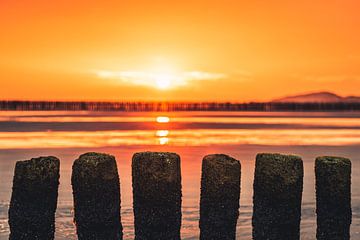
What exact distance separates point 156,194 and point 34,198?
1.39m

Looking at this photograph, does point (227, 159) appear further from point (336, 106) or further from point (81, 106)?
point (336, 106)

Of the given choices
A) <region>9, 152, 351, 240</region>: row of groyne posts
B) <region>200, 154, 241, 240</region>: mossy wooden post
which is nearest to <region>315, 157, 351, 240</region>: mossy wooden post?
<region>9, 152, 351, 240</region>: row of groyne posts

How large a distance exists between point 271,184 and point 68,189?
21.1 feet

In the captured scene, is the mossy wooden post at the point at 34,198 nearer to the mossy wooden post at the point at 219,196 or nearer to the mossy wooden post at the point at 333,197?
the mossy wooden post at the point at 219,196

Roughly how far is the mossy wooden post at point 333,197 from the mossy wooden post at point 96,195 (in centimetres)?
239

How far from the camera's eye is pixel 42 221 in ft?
27.8

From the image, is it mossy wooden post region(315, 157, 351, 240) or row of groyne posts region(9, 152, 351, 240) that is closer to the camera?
row of groyne posts region(9, 152, 351, 240)

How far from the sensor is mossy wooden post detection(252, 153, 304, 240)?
843cm

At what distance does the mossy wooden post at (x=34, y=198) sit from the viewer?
835cm

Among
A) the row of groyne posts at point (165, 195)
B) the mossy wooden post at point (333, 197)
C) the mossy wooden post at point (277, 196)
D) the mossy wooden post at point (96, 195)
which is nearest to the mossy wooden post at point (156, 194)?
the row of groyne posts at point (165, 195)

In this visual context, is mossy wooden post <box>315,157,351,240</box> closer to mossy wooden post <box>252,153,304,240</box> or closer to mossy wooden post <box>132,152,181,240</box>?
mossy wooden post <box>252,153,304,240</box>

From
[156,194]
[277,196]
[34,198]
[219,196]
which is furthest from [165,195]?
[34,198]

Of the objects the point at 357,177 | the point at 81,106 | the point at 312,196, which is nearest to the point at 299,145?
the point at 357,177

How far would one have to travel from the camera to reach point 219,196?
8508 mm
